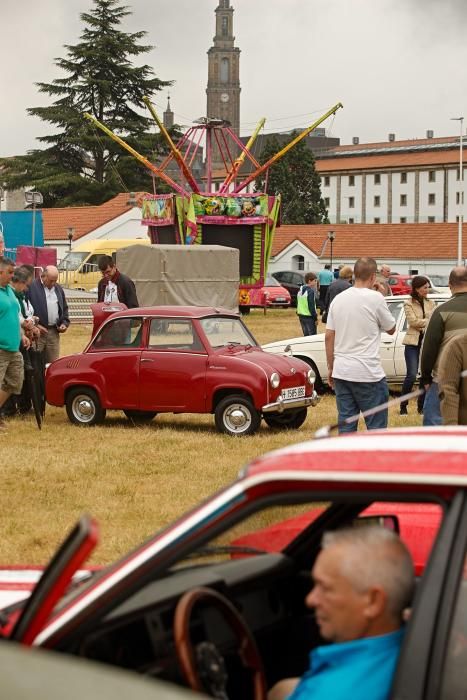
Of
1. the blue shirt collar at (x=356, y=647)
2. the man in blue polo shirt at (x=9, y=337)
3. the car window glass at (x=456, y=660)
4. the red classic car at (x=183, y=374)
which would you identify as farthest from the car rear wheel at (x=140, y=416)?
the car window glass at (x=456, y=660)

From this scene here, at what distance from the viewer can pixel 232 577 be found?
11.2 ft

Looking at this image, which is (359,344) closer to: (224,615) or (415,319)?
(415,319)

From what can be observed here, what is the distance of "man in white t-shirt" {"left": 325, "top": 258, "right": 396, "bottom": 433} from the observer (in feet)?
32.1

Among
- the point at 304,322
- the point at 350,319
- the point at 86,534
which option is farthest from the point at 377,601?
the point at 304,322

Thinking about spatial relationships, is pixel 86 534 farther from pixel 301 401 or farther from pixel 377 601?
pixel 301 401

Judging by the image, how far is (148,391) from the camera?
1367 cm

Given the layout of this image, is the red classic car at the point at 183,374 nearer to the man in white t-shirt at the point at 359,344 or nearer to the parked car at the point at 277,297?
the man in white t-shirt at the point at 359,344

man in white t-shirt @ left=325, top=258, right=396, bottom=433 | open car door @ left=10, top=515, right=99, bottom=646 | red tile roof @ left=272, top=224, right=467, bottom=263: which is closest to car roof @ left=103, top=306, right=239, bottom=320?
man in white t-shirt @ left=325, top=258, right=396, bottom=433

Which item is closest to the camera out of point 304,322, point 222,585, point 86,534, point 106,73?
point 86,534

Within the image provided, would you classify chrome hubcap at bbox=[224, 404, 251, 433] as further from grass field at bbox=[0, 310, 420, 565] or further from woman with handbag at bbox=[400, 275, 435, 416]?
woman with handbag at bbox=[400, 275, 435, 416]

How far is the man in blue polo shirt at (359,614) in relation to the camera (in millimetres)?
2771

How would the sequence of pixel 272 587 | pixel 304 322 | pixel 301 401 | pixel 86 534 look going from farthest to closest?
pixel 304 322, pixel 301 401, pixel 272 587, pixel 86 534

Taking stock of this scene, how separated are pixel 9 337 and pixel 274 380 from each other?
294cm

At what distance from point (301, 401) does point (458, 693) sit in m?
10.9
